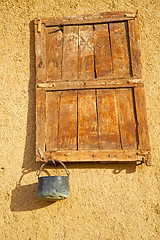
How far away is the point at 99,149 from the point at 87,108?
0.43 meters

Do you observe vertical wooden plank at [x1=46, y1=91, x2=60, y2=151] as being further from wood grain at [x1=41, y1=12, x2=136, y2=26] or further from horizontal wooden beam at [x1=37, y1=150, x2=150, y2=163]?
wood grain at [x1=41, y1=12, x2=136, y2=26]

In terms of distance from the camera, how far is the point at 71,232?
2.46m

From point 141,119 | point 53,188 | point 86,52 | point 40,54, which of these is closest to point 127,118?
point 141,119

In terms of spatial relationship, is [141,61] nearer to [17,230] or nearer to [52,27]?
[52,27]

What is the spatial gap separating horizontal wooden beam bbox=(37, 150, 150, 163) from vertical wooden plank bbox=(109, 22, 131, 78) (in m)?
0.81

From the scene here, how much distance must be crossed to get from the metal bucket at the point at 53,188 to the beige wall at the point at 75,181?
0.18 meters

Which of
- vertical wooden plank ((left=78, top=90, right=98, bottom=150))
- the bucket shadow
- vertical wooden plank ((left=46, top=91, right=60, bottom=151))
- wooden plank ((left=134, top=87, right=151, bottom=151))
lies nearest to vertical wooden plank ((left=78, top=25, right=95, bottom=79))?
vertical wooden plank ((left=78, top=90, right=98, bottom=150))

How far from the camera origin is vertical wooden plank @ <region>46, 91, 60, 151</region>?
8.79 feet

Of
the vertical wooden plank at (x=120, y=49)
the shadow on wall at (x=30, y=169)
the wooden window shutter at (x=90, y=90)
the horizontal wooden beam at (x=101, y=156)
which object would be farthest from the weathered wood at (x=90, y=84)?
the horizontal wooden beam at (x=101, y=156)

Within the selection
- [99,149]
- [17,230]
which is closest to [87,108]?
[99,149]

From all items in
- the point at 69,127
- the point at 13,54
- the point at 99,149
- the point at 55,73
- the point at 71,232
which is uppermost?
the point at 13,54

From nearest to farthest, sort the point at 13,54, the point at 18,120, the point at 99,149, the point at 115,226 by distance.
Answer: the point at 115,226
the point at 99,149
the point at 18,120
the point at 13,54

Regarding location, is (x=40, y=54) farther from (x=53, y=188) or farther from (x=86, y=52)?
(x=53, y=188)

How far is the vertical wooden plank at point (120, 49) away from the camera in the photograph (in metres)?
2.86
